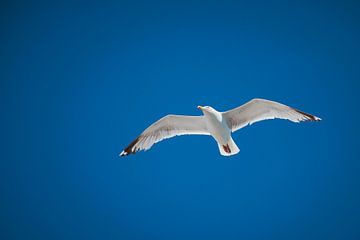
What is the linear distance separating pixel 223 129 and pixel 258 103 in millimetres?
840

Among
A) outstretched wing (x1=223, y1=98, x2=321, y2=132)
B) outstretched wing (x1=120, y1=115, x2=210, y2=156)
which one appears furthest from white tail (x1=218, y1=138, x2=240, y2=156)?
outstretched wing (x1=120, y1=115, x2=210, y2=156)

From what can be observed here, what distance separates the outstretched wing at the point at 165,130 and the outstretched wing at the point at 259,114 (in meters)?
0.60

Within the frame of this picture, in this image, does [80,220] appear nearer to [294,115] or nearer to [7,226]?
[7,226]

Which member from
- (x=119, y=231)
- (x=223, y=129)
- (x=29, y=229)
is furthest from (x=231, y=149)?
(x=119, y=231)

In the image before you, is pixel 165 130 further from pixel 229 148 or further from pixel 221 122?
pixel 229 148

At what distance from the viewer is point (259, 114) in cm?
948

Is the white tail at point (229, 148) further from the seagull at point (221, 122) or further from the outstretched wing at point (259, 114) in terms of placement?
the outstretched wing at point (259, 114)

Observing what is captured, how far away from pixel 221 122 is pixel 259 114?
802 millimetres

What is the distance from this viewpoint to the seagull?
9328 millimetres

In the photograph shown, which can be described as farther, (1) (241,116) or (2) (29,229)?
(2) (29,229)

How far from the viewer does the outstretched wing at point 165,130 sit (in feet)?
31.3

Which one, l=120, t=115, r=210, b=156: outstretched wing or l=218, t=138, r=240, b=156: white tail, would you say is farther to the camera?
l=120, t=115, r=210, b=156: outstretched wing

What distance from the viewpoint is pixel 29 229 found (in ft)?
72.5

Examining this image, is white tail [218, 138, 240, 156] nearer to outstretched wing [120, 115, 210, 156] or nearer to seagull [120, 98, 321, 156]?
seagull [120, 98, 321, 156]
